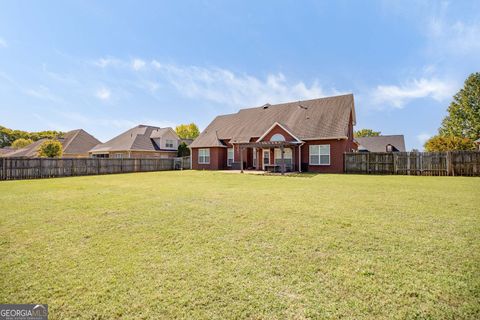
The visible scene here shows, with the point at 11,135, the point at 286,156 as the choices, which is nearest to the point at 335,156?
the point at 286,156

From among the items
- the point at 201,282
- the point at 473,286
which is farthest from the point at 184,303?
the point at 473,286

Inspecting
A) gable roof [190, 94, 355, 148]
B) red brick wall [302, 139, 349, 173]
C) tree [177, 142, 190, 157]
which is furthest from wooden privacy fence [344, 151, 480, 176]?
tree [177, 142, 190, 157]

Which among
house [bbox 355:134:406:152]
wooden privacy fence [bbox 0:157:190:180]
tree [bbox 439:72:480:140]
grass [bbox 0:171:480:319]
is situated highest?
tree [bbox 439:72:480:140]

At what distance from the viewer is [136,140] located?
33812 mm

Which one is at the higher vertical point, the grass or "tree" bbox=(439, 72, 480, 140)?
"tree" bbox=(439, 72, 480, 140)

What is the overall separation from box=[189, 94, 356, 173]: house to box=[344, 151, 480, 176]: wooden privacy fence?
161cm

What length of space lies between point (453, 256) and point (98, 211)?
25.0 ft

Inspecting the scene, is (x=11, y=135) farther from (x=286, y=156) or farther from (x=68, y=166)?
(x=286, y=156)

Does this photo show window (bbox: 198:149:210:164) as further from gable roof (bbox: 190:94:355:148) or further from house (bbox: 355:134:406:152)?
house (bbox: 355:134:406:152)

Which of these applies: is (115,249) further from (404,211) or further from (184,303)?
(404,211)

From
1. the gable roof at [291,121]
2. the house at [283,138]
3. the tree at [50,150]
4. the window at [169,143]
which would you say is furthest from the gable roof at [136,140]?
the gable roof at [291,121]

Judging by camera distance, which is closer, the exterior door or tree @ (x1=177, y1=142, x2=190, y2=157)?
the exterior door

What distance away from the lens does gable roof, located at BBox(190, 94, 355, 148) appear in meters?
21.8

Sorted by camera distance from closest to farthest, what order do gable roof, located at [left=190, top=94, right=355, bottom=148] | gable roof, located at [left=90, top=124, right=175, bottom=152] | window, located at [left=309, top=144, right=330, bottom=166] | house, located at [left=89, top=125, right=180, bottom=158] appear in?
window, located at [left=309, top=144, right=330, bottom=166]
gable roof, located at [left=190, top=94, right=355, bottom=148]
house, located at [left=89, top=125, right=180, bottom=158]
gable roof, located at [left=90, top=124, right=175, bottom=152]
